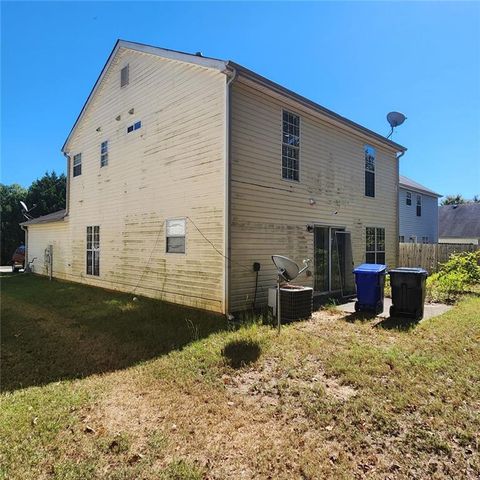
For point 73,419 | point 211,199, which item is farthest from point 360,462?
point 211,199

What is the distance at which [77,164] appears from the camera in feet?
48.8

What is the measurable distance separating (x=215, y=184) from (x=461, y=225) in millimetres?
34814

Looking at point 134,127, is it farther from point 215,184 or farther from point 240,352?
point 240,352

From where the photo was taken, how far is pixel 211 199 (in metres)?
8.26

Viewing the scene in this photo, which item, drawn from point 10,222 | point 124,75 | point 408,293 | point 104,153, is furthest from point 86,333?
point 10,222

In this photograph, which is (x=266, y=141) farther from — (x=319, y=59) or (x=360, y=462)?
(x=360, y=462)

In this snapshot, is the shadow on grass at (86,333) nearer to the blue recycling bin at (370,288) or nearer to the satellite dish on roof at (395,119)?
the blue recycling bin at (370,288)

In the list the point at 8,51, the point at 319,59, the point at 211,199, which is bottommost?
the point at 211,199

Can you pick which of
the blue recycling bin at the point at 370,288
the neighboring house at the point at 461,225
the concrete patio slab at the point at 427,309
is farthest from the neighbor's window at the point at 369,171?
the neighboring house at the point at 461,225

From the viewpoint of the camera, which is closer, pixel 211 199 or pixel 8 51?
pixel 211 199

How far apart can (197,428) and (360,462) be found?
4.86 feet

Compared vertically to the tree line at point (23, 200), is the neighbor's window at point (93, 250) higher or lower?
lower

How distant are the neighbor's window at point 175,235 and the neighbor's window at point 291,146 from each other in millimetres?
3190

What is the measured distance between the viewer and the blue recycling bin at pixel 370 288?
806 cm
